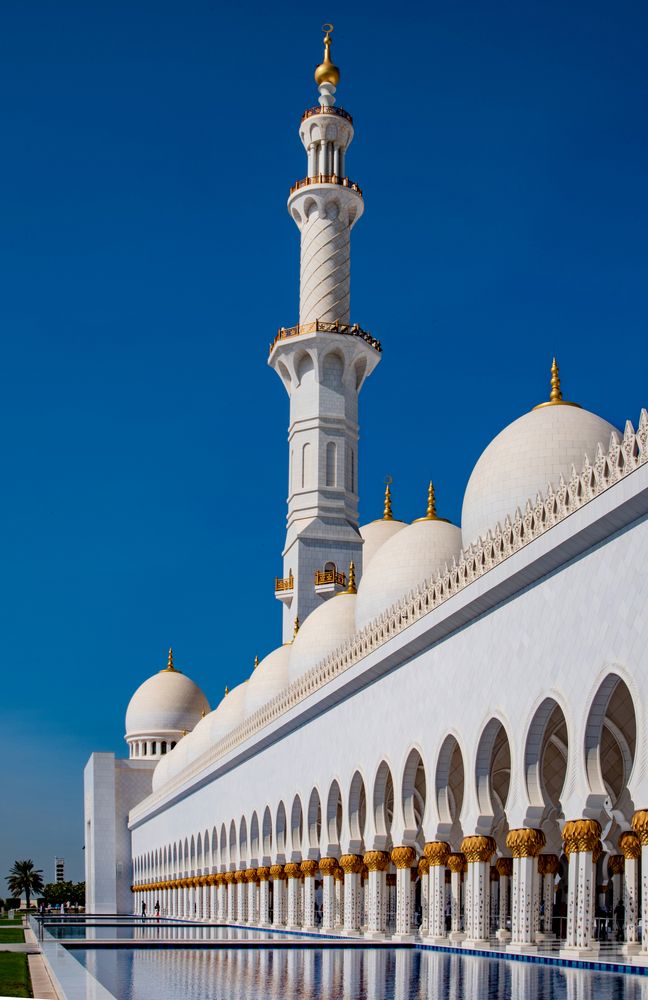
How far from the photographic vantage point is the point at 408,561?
71.5ft

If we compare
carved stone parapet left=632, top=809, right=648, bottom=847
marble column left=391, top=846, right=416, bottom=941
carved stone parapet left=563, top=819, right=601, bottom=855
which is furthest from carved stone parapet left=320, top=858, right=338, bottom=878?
carved stone parapet left=632, top=809, right=648, bottom=847

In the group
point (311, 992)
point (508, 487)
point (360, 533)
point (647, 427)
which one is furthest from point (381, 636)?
point (360, 533)

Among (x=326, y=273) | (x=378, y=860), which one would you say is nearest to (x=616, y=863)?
(x=378, y=860)

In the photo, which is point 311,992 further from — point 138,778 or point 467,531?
point 138,778

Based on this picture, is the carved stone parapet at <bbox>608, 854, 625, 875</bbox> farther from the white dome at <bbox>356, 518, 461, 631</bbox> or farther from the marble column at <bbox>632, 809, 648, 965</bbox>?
the marble column at <bbox>632, 809, 648, 965</bbox>

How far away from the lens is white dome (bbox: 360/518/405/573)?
32719mm

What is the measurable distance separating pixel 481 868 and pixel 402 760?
317cm

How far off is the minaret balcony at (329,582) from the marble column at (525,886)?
17.7 m

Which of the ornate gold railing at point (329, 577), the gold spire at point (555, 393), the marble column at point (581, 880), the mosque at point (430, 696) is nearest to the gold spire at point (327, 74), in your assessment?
the mosque at point (430, 696)

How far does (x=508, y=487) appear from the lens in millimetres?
17406

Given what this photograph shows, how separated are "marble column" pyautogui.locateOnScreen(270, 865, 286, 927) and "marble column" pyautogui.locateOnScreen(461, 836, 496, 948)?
10.7 m

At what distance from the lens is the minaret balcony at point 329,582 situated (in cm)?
3238

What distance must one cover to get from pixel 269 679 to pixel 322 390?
24.4 feet

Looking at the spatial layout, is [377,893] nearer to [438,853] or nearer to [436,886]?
[436,886]
